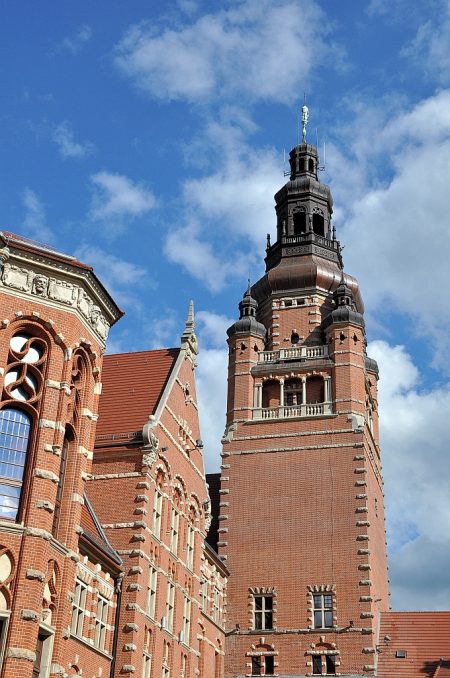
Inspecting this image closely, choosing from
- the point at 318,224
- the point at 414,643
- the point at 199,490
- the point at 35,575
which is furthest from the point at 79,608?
the point at 318,224

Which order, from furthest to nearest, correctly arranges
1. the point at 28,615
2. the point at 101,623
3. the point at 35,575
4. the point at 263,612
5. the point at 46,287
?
the point at 263,612, the point at 101,623, the point at 46,287, the point at 35,575, the point at 28,615

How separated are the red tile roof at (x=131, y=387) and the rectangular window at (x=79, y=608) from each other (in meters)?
7.43

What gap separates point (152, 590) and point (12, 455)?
38.2ft

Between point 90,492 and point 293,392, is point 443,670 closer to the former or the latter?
point 293,392

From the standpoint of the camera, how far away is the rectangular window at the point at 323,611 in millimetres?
44344

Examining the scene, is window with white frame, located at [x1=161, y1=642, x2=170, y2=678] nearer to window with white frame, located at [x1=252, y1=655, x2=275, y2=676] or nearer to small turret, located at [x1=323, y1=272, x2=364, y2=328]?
window with white frame, located at [x1=252, y1=655, x2=275, y2=676]

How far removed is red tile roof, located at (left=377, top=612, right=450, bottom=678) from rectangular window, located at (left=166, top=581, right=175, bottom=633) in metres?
12.7

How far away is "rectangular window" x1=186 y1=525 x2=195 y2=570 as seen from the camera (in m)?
38.0

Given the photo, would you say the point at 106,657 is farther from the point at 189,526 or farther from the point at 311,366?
the point at 311,366

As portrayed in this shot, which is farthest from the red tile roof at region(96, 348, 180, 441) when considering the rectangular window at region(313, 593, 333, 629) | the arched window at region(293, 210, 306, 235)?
the arched window at region(293, 210, 306, 235)

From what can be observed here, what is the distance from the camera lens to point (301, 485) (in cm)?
4800

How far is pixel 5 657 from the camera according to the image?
21.6m

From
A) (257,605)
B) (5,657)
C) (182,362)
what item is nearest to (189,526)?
(182,362)

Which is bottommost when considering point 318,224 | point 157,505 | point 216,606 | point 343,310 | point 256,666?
point 256,666
